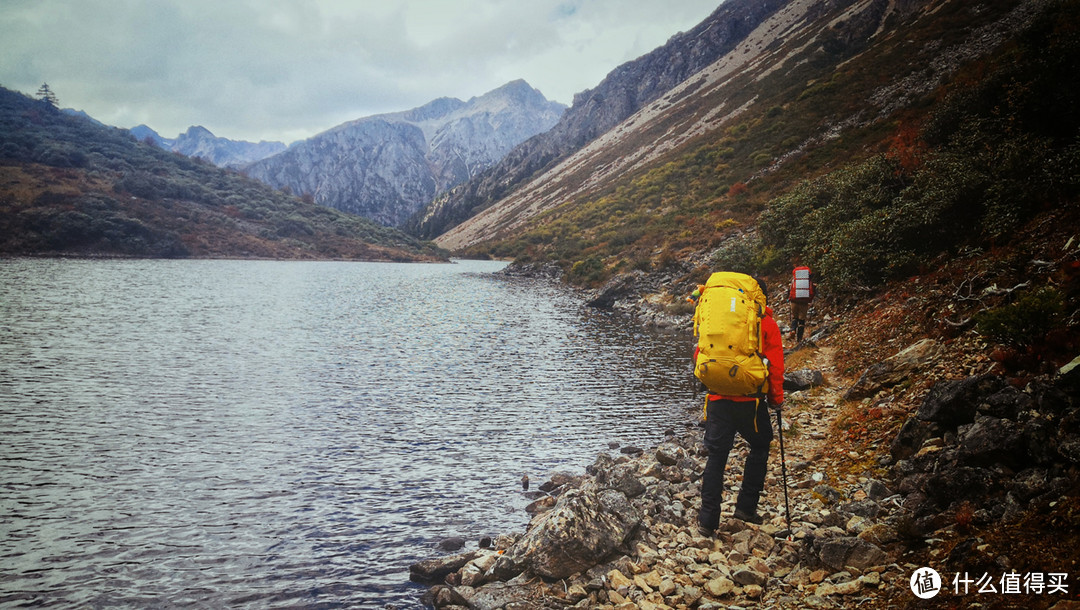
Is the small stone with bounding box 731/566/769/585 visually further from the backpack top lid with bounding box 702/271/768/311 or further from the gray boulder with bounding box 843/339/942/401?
the gray boulder with bounding box 843/339/942/401

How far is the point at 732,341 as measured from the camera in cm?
644

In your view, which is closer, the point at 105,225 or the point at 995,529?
the point at 995,529

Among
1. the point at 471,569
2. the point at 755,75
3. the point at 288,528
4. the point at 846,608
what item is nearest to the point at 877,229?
the point at 846,608

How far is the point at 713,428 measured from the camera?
686 cm

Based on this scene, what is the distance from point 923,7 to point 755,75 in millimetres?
31501

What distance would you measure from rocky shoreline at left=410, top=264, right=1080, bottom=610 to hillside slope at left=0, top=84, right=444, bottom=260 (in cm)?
10232

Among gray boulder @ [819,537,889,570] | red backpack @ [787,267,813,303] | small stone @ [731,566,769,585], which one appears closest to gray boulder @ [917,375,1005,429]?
gray boulder @ [819,537,889,570]

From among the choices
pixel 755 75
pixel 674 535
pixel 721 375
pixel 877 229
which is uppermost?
pixel 755 75

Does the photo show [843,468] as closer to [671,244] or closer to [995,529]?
[995,529]

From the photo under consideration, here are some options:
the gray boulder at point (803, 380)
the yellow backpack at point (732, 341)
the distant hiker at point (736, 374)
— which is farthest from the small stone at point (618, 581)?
the gray boulder at point (803, 380)

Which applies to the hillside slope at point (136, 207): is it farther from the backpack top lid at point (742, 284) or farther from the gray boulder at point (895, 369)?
the gray boulder at point (895, 369)

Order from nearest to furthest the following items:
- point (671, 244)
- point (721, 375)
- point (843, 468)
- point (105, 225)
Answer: point (721, 375), point (843, 468), point (671, 244), point (105, 225)

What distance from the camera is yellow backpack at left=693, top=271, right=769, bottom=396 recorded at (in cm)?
639

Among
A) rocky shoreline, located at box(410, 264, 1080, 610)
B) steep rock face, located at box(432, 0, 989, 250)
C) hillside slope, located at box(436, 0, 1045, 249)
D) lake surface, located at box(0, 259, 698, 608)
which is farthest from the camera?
steep rock face, located at box(432, 0, 989, 250)
